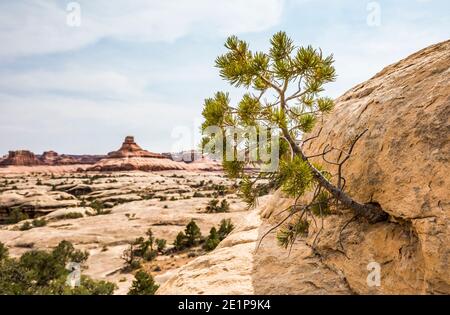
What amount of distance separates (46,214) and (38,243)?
2034 centimetres

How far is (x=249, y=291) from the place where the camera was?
4.99 m

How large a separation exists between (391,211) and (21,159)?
605ft

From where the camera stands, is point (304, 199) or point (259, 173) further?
point (304, 199)

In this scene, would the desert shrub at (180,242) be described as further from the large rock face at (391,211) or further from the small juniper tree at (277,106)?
the small juniper tree at (277,106)

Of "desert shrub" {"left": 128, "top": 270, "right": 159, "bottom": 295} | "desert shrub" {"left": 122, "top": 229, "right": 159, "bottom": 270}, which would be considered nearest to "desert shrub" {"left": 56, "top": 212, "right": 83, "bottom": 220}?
"desert shrub" {"left": 122, "top": 229, "right": 159, "bottom": 270}

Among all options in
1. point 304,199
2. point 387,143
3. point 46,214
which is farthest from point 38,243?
point 387,143

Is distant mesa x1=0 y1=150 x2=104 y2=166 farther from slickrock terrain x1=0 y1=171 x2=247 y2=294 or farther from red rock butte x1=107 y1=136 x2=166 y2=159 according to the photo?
slickrock terrain x1=0 y1=171 x2=247 y2=294

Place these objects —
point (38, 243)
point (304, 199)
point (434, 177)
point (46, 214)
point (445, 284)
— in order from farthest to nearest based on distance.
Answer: point (46, 214)
point (38, 243)
point (304, 199)
point (434, 177)
point (445, 284)

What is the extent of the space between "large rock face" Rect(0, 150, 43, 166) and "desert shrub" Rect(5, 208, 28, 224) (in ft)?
412

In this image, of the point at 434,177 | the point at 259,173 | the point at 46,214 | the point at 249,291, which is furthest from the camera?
the point at 46,214

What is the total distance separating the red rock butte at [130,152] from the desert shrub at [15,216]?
112m

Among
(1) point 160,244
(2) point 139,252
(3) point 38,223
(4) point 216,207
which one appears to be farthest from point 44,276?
(4) point 216,207

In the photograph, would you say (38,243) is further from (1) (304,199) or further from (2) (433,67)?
(2) (433,67)

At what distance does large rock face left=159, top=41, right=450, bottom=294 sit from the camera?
3939mm
